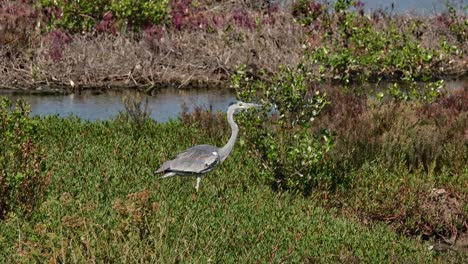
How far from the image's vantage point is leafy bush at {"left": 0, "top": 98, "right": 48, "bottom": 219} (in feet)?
32.3

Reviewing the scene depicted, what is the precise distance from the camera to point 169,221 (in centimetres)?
888

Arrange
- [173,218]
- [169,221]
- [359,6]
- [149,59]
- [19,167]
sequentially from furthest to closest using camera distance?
1. [359,6]
2. [149,59]
3. [19,167]
4. [169,221]
5. [173,218]

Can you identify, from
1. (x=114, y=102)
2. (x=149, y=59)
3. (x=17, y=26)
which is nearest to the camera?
(x=114, y=102)

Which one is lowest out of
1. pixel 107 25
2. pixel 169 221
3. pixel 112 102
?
pixel 112 102

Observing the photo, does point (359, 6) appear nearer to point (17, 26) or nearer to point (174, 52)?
point (174, 52)

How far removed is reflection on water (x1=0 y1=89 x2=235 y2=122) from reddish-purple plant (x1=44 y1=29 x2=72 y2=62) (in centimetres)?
146

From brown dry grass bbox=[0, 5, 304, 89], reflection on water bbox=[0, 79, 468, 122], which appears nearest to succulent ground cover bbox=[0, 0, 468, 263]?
reflection on water bbox=[0, 79, 468, 122]

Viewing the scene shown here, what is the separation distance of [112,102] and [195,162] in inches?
438

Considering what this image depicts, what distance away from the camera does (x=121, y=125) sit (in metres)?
15.4

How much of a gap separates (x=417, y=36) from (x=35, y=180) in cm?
2030

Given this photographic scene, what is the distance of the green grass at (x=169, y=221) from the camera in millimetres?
7891

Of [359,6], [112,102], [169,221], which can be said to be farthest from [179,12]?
[169,221]

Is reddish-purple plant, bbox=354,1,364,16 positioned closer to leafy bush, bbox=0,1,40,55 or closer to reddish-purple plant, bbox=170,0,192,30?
reddish-purple plant, bbox=170,0,192,30

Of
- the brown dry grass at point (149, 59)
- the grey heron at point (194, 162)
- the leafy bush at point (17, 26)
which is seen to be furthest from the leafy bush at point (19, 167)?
the leafy bush at point (17, 26)
